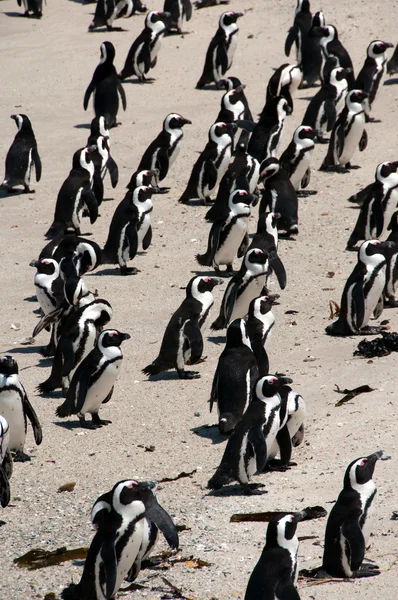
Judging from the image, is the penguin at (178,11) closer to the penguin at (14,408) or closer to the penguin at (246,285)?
the penguin at (246,285)

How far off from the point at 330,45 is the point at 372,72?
132 cm

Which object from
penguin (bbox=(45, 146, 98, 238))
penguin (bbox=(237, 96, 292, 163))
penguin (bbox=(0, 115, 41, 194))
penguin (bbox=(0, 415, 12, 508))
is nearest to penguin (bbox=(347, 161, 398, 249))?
penguin (bbox=(237, 96, 292, 163))

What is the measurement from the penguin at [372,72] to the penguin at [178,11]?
12.9 ft

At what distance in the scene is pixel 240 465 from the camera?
A: 645 centimetres

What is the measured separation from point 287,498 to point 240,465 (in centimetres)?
33

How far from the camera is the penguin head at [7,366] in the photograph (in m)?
7.29

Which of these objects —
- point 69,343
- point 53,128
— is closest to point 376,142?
point 53,128

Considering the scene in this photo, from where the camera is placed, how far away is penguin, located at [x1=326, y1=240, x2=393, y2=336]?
9.09m

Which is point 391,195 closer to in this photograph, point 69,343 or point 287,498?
point 69,343

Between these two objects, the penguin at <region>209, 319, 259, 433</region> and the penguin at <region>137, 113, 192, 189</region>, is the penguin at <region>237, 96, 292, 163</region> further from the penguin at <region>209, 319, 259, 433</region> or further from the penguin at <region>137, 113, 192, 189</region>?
the penguin at <region>209, 319, 259, 433</region>

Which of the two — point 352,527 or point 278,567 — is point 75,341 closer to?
point 352,527

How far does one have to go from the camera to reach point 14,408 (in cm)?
729

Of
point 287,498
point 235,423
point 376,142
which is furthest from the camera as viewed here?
point 376,142

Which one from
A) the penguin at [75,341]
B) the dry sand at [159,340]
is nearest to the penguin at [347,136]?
the dry sand at [159,340]
